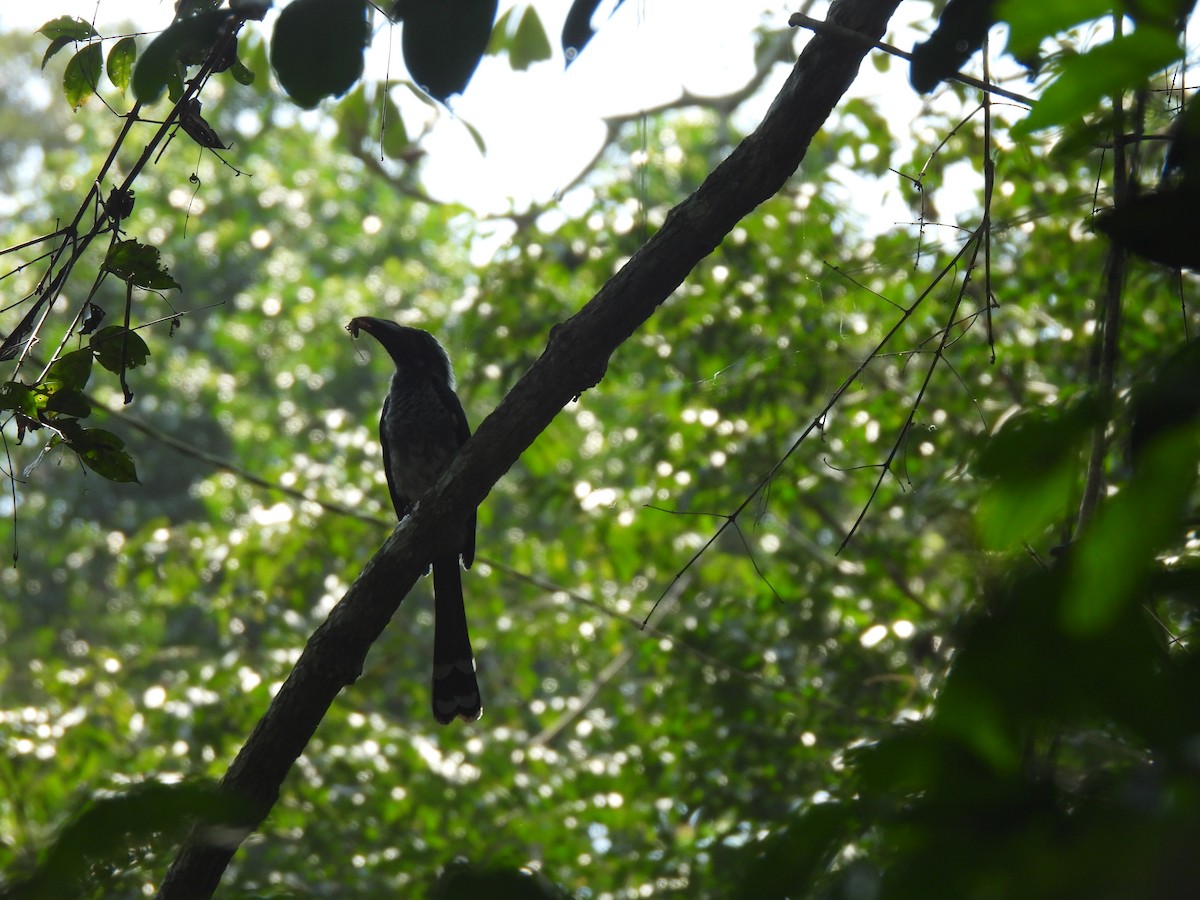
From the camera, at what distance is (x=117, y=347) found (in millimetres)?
2008

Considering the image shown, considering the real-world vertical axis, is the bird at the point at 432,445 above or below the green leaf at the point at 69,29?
above

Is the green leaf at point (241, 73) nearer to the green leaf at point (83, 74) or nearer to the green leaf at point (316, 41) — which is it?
the green leaf at point (83, 74)

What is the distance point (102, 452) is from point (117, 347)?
216mm

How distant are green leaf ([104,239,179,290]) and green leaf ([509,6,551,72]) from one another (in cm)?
97

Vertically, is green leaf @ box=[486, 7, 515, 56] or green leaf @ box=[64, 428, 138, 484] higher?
green leaf @ box=[486, 7, 515, 56]

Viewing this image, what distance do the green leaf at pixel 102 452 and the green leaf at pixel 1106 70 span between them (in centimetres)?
174

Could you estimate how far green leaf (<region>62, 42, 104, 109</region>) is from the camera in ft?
6.32

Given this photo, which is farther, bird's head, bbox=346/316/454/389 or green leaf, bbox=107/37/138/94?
bird's head, bbox=346/316/454/389

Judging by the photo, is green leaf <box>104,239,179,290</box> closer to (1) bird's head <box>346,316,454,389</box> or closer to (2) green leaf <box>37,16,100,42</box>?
(2) green leaf <box>37,16,100,42</box>

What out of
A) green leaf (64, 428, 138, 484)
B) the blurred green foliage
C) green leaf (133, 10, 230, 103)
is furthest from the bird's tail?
green leaf (133, 10, 230, 103)

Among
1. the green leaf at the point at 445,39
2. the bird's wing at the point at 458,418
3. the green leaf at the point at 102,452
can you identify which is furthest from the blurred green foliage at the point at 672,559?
the green leaf at the point at 445,39

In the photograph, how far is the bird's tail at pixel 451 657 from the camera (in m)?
3.96

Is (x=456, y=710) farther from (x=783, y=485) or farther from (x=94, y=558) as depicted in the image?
(x=94, y=558)

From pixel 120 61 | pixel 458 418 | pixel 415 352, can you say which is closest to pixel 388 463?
pixel 458 418
